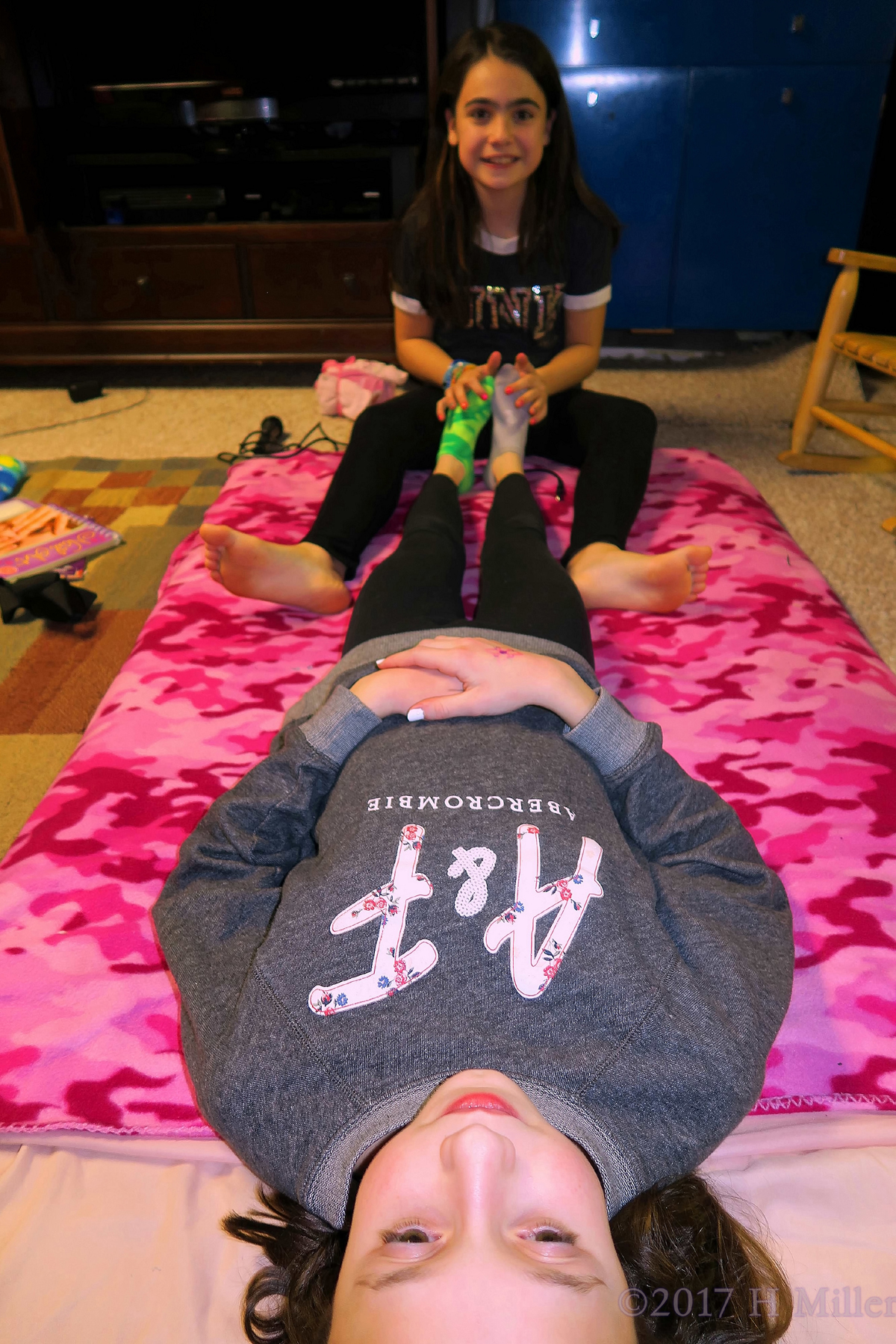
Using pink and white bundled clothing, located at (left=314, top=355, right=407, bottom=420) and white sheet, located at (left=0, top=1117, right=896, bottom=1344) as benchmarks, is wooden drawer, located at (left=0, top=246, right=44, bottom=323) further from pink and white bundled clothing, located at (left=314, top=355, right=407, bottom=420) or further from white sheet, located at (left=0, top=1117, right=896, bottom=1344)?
white sheet, located at (left=0, top=1117, right=896, bottom=1344)

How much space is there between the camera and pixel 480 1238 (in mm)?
490

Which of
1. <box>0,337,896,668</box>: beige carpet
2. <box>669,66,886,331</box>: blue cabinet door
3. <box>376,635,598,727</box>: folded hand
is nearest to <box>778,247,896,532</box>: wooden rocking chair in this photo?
<box>0,337,896,668</box>: beige carpet

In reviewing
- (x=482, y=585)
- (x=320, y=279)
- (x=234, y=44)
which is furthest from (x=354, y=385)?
(x=482, y=585)

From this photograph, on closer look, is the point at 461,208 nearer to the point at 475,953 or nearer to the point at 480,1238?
the point at 475,953

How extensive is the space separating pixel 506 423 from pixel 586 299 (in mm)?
387

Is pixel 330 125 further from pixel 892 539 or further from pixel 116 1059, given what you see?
pixel 116 1059

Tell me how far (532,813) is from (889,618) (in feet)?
3.70

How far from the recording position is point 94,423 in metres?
2.50

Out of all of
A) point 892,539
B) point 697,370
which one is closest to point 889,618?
point 892,539

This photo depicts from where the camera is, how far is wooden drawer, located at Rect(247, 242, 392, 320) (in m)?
2.57

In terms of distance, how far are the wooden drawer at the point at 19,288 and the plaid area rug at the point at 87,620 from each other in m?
0.74

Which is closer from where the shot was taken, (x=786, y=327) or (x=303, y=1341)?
(x=303, y=1341)

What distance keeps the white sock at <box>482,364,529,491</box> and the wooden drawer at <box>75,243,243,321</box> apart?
4.71 ft

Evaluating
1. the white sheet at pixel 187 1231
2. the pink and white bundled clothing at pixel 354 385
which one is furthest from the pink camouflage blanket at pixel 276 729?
the pink and white bundled clothing at pixel 354 385
